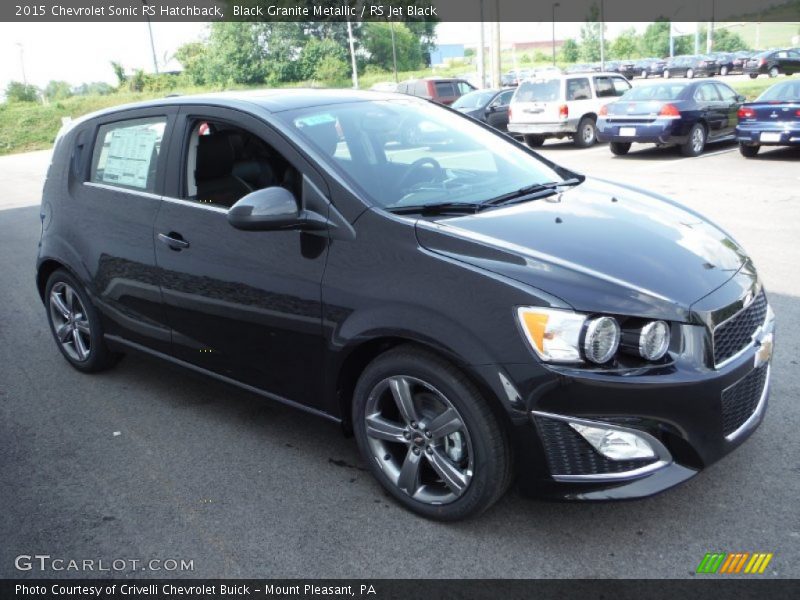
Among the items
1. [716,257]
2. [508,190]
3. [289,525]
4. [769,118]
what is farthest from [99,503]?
[769,118]

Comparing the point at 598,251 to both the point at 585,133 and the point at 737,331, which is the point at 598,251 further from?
the point at 585,133

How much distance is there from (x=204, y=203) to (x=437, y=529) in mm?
1995

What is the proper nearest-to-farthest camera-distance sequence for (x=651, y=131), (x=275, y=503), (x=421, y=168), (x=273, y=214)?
(x=273, y=214) < (x=275, y=503) < (x=421, y=168) < (x=651, y=131)

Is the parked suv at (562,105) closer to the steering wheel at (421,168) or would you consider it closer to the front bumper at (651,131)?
the front bumper at (651,131)

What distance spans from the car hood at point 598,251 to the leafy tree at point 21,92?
63775mm

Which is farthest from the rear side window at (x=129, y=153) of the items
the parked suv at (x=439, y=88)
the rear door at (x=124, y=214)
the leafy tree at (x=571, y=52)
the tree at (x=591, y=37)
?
the leafy tree at (x=571, y=52)

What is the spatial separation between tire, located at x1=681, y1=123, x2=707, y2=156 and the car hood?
493 inches

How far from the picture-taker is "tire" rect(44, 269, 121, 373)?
4.74 m

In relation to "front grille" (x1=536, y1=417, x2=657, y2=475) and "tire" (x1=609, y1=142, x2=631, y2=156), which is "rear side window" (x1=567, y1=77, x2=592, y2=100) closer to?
"tire" (x1=609, y1=142, x2=631, y2=156)

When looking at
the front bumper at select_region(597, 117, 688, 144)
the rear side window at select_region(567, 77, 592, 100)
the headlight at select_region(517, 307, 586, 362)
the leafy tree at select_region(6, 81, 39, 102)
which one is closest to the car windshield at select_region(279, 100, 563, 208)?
the headlight at select_region(517, 307, 586, 362)

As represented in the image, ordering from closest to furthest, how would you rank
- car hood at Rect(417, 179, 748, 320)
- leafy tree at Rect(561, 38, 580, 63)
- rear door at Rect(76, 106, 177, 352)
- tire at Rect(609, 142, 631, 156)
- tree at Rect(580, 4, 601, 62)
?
car hood at Rect(417, 179, 748, 320) < rear door at Rect(76, 106, 177, 352) < tire at Rect(609, 142, 631, 156) < tree at Rect(580, 4, 601, 62) < leafy tree at Rect(561, 38, 580, 63)

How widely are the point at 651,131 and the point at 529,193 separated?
1237 cm

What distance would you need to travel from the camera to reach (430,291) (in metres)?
2.90
